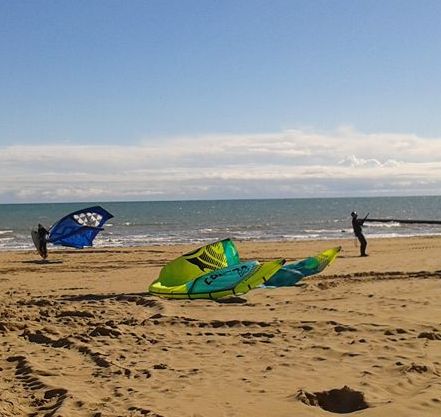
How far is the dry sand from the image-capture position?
5.04m

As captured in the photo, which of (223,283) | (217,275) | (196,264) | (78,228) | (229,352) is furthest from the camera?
(78,228)

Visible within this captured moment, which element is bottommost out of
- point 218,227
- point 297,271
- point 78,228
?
point 218,227

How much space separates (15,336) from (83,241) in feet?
49.7

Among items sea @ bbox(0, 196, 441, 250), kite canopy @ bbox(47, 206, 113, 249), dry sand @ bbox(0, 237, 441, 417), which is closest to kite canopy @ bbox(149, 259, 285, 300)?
dry sand @ bbox(0, 237, 441, 417)

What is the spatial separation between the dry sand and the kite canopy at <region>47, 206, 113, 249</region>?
1022 cm

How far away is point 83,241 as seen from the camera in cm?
2278

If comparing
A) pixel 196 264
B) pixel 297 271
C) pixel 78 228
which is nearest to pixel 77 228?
pixel 78 228

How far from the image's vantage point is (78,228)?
22547mm

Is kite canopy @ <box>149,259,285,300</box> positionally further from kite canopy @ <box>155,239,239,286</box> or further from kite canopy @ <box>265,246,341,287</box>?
kite canopy @ <box>265,246,341,287</box>

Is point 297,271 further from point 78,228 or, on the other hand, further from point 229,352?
point 78,228

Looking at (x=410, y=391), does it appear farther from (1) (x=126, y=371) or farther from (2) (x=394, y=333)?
(1) (x=126, y=371)

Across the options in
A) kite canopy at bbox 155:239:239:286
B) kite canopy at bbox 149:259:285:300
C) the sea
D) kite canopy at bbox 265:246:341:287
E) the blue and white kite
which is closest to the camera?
kite canopy at bbox 149:259:285:300

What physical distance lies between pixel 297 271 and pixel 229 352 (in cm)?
601

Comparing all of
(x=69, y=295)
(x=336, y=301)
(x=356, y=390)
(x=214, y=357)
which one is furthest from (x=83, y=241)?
(x=356, y=390)
